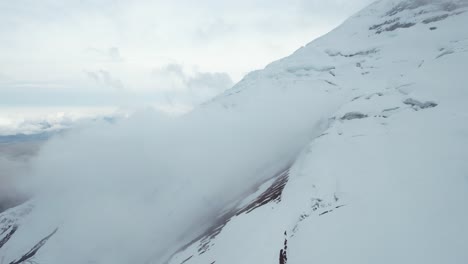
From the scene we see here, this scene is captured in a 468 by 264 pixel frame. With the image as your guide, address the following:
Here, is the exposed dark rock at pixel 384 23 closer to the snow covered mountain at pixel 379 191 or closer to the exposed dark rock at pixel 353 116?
the snow covered mountain at pixel 379 191

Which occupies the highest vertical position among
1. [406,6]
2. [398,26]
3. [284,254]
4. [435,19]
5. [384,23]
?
[406,6]

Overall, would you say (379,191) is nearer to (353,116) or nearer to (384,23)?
(353,116)

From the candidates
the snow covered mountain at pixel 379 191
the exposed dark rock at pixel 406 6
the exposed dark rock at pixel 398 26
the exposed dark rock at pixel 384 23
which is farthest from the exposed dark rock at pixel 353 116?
the exposed dark rock at pixel 406 6

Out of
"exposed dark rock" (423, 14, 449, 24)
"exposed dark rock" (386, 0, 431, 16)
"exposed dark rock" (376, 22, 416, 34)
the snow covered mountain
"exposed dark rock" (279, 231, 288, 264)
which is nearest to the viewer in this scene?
the snow covered mountain

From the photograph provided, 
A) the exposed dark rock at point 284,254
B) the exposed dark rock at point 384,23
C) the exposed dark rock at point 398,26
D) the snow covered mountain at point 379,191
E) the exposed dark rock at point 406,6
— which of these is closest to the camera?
the snow covered mountain at point 379,191

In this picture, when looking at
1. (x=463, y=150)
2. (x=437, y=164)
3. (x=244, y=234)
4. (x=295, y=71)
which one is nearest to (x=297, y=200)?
(x=244, y=234)

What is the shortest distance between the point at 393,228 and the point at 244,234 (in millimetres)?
18701

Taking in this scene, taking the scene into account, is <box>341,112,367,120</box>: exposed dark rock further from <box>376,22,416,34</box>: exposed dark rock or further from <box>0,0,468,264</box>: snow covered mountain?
<box>376,22,416,34</box>: exposed dark rock

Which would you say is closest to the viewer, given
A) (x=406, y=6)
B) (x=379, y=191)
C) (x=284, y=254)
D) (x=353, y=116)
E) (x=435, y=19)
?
(x=284, y=254)

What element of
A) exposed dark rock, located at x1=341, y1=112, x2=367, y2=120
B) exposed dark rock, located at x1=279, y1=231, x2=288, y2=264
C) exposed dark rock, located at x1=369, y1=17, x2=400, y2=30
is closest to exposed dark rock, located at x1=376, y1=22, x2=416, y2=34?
exposed dark rock, located at x1=369, y1=17, x2=400, y2=30

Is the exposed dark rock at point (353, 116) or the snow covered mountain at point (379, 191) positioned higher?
the exposed dark rock at point (353, 116)

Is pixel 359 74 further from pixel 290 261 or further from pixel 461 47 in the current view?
pixel 290 261

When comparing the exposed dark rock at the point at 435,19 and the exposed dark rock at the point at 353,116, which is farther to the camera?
the exposed dark rock at the point at 435,19

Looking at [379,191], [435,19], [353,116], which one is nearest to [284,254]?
[379,191]
